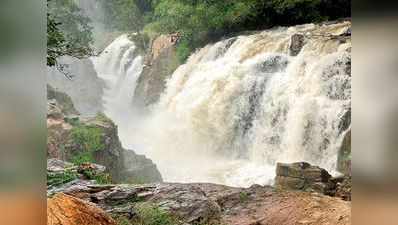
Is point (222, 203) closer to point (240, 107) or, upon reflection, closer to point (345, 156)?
point (240, 107)

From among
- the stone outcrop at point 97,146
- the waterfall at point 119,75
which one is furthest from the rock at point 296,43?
the stone outcrop at point 97,146

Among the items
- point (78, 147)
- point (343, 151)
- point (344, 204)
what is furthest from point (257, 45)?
point (78, 147)

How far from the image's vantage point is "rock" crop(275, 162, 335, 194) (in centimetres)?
303

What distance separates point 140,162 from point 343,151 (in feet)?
4.11

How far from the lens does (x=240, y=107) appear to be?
327cm

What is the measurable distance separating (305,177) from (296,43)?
0.81m

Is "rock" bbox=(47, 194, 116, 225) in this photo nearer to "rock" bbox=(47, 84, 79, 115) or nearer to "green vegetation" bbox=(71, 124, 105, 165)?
"green vegetation" bbox=(71, 124, 105, 165)

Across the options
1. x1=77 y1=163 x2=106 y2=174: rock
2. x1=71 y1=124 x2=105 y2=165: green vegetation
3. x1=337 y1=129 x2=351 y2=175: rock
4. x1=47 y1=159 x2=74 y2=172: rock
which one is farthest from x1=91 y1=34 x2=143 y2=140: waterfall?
x1=337 y1=129 x2=351 y2=175: rock

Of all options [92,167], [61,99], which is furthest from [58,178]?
[61,99]

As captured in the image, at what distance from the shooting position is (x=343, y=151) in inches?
116

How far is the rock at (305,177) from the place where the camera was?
3025 mm

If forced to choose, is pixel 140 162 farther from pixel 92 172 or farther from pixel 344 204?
pixel 344 204

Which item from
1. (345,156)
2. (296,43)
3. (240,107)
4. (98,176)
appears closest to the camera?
(345,156)

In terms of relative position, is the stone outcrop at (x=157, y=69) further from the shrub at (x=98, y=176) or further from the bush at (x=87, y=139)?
the shrub at (x=98, y=176)
